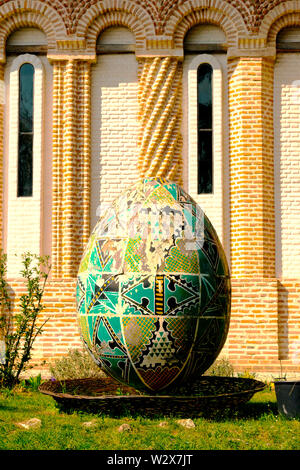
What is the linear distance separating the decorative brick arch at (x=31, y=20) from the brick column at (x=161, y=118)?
2017mm

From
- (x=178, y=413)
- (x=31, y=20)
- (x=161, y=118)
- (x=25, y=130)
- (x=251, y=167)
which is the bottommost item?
(x=178, y=413)

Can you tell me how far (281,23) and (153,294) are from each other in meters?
8.87

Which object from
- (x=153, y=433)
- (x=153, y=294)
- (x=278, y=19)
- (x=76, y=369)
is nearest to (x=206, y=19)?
(x=278, y=19)

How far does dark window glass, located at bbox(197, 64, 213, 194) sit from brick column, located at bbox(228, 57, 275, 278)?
441 mm

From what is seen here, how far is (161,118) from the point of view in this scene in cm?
1331

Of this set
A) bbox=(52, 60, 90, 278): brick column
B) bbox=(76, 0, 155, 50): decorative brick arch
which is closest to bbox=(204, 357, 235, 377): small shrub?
bbox=(52, 60, 90, 278): brick column

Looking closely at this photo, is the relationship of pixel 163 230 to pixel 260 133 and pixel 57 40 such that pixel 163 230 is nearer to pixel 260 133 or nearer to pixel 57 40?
pixel 260 133

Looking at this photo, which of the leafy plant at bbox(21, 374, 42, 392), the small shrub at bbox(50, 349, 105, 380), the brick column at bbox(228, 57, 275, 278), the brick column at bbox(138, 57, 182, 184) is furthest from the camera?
the brick column at bbox(138, 57, 182, 184)

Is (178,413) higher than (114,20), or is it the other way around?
(114,20)

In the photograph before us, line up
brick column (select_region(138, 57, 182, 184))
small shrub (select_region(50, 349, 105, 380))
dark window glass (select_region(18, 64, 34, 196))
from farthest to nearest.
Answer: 1. dark window glass (select_region(18, 64, 34, 196))
2. brick column (select_region(138, 57, 182, 184))
3. small shrub (select_region(50, 349, 105, 380))

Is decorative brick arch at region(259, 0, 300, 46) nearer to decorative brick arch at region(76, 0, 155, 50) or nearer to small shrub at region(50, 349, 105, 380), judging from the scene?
decorative brick arch at region(76, 0, 155, 50)

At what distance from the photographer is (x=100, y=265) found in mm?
6852

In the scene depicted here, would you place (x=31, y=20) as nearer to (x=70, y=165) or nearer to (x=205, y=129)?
(x=70, y=165)

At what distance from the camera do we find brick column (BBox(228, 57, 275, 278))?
503 inches
